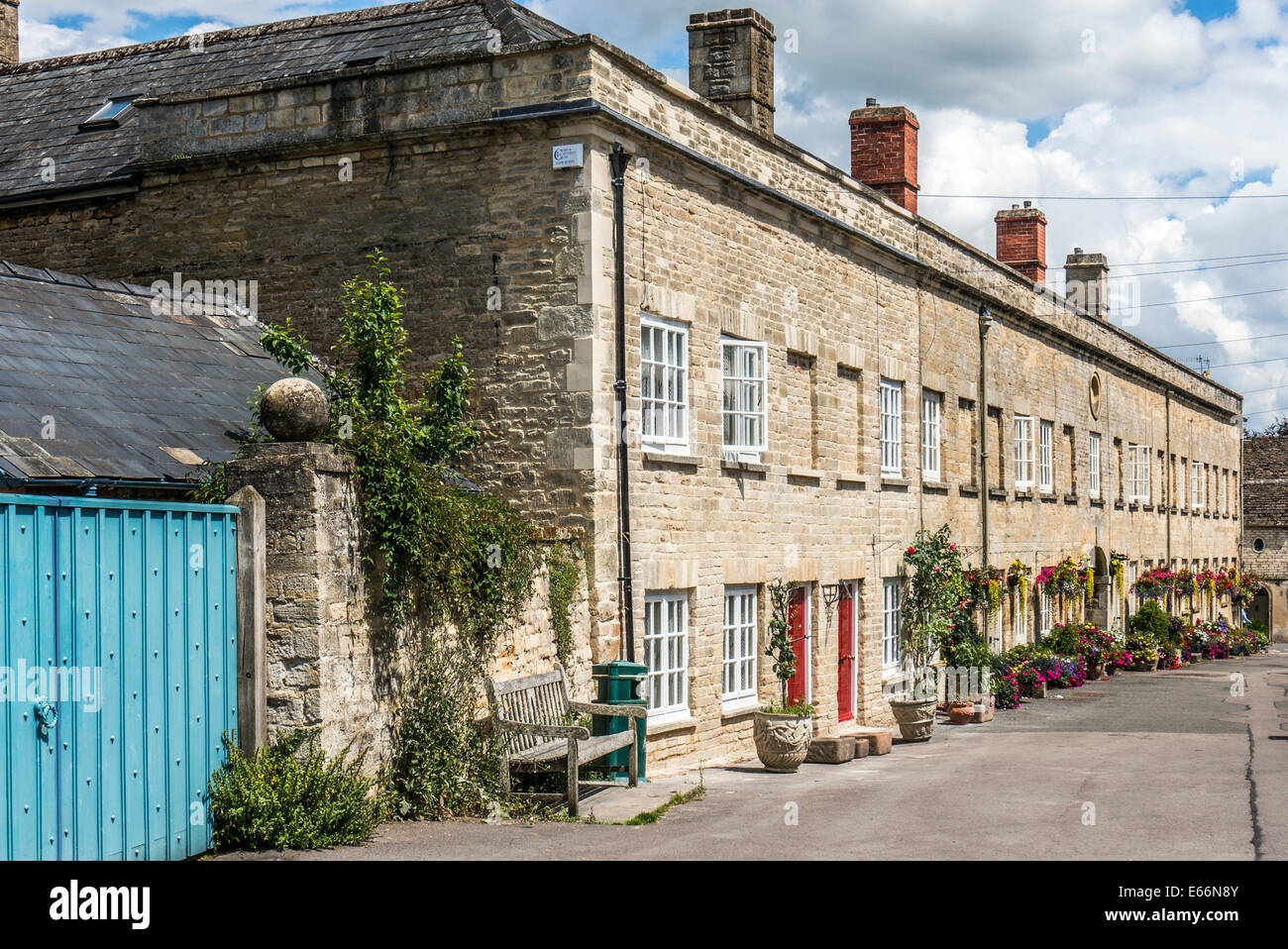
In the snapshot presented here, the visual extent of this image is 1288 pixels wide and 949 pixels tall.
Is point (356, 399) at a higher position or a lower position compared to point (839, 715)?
higher

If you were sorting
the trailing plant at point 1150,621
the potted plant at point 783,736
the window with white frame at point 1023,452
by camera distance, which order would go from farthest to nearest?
the trailing plant at point 1150,621 → the window with white frame at point 1023,452 → the potted plant at point 783,736

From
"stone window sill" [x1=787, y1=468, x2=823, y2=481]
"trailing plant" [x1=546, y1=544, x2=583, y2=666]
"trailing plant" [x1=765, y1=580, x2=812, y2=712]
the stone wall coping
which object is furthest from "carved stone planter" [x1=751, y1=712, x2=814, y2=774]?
the stone wall coping

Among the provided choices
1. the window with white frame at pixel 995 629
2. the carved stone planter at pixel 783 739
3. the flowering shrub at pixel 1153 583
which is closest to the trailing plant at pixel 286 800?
the carved stone planter at pixel 783 739

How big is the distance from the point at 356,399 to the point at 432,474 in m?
0.96

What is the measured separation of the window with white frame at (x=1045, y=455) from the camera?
88.9 ft

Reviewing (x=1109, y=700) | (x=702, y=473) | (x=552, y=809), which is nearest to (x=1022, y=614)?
(x=1109, y=700)

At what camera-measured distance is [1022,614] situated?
2545cm

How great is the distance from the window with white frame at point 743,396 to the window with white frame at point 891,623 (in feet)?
14.3

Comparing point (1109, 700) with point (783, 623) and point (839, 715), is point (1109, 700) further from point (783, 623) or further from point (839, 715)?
point (783, 623)

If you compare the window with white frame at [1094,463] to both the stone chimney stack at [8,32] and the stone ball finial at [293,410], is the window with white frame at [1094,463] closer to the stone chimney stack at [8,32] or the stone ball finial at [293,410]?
the stone chimney stack at [8,32]

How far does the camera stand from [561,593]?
12.3 meters

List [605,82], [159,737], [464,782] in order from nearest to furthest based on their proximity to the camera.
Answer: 1. [159,737]
2. [464,782]
3. [605,82]

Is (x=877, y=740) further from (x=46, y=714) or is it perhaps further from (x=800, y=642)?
(x=46, y=714)

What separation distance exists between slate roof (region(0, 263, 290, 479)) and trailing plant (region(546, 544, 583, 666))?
2.86 metres
